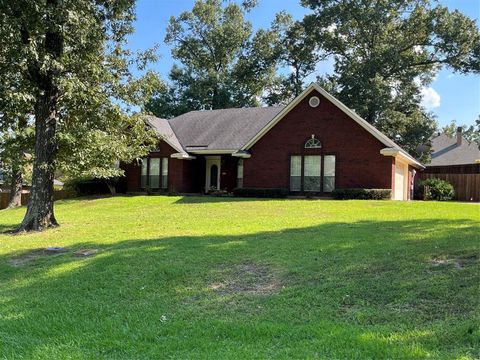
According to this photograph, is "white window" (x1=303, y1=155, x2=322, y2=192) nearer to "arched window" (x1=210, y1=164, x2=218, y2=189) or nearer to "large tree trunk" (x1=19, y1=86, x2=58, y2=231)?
"arched window" (x1=210, y1=164, x2=218, y2=189)

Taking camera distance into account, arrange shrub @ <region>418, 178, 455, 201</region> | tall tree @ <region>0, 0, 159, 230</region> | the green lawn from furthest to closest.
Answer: shrub @ <region>418, 178, 455, 201</region> < tall tree @ <region>0, 0, 159, 230</region> < the green lawn

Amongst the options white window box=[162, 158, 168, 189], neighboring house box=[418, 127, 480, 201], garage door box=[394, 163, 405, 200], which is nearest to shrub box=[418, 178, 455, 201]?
garage door box=[394, 163, 405, 200]

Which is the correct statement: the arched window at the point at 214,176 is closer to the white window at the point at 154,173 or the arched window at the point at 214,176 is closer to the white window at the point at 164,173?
the white window at the point at 164,173

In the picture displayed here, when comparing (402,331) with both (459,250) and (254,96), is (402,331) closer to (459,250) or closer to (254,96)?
(459,250)

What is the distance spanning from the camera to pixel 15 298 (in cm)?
693

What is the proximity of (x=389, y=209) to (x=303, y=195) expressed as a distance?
7619 millimetres

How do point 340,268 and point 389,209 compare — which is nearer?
point 340,268

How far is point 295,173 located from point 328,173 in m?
1.81

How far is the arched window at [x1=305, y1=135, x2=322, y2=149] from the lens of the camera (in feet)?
82.4

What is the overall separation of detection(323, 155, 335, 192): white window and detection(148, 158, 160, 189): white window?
34.9ft

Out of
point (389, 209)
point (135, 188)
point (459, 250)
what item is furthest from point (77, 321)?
→ point (135, 188)

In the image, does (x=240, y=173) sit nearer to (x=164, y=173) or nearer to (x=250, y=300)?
(x=164, y=173)

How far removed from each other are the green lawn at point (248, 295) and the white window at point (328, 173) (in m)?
12.9

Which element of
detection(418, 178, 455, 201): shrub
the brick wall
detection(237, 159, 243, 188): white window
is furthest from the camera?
detection(237, 159, 243, 188): white window
